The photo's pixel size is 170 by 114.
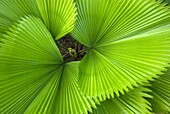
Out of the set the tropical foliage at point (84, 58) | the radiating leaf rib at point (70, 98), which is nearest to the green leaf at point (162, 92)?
the tropical foliage at point (84, 58)

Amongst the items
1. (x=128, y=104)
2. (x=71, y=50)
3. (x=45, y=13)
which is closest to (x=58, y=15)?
(x=45, y=13)

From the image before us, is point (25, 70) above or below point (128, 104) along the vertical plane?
above

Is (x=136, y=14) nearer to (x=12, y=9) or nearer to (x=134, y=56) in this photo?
(x=134, y=56)

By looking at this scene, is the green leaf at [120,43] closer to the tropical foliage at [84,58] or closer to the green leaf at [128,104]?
the tropical foliage at [84,58]

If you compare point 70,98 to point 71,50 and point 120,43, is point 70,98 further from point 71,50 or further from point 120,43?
point 71,50

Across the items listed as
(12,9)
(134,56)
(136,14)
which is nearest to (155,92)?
(134,56)

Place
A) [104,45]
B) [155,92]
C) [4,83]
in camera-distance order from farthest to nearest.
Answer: [155,92]
[104,45]
[4,83]

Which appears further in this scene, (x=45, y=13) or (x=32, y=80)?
(x=45, y=13)
